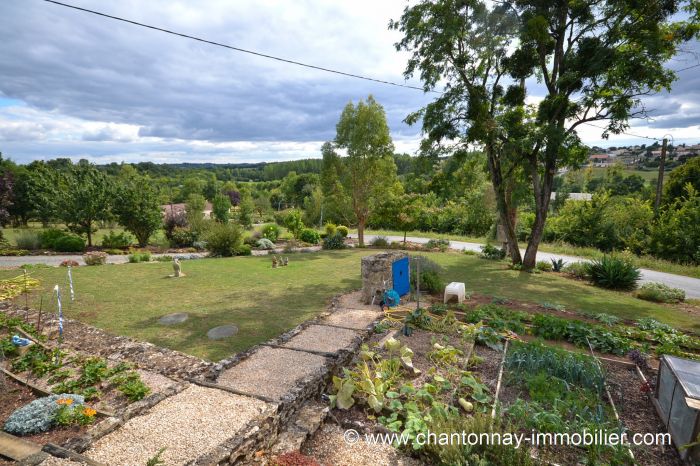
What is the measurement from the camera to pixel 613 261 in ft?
39.1

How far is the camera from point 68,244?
18.5 m

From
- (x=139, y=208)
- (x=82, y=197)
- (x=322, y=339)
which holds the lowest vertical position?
(x=322, y=339)

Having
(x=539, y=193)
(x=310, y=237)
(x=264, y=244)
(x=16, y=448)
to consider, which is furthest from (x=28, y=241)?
(x=539, y=193)

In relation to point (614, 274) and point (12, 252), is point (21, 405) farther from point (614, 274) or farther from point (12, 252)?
point (12, 252)

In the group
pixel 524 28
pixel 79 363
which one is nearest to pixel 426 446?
pixel 79 363

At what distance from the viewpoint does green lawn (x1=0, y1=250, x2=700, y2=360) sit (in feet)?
23.4

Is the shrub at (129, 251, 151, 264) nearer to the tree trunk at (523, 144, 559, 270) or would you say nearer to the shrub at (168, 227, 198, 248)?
the shrub at (168, 227, 198, 248)

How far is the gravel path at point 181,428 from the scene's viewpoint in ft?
11.1

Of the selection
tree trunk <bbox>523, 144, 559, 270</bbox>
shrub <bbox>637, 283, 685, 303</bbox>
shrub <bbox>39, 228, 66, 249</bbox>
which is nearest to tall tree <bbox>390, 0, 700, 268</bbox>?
tree trunk <bbox>523, 144, 559, 270</bbox>

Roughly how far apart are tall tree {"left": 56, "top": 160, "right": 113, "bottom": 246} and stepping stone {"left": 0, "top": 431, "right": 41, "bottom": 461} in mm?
19910

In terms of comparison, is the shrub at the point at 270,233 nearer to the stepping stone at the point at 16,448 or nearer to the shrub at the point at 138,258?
the shrub at the point at 138,258

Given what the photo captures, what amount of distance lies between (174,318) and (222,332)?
1654 mm

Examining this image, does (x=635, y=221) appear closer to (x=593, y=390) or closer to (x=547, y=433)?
(x=593, y=390)

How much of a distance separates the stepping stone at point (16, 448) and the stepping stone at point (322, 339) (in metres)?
3.47
